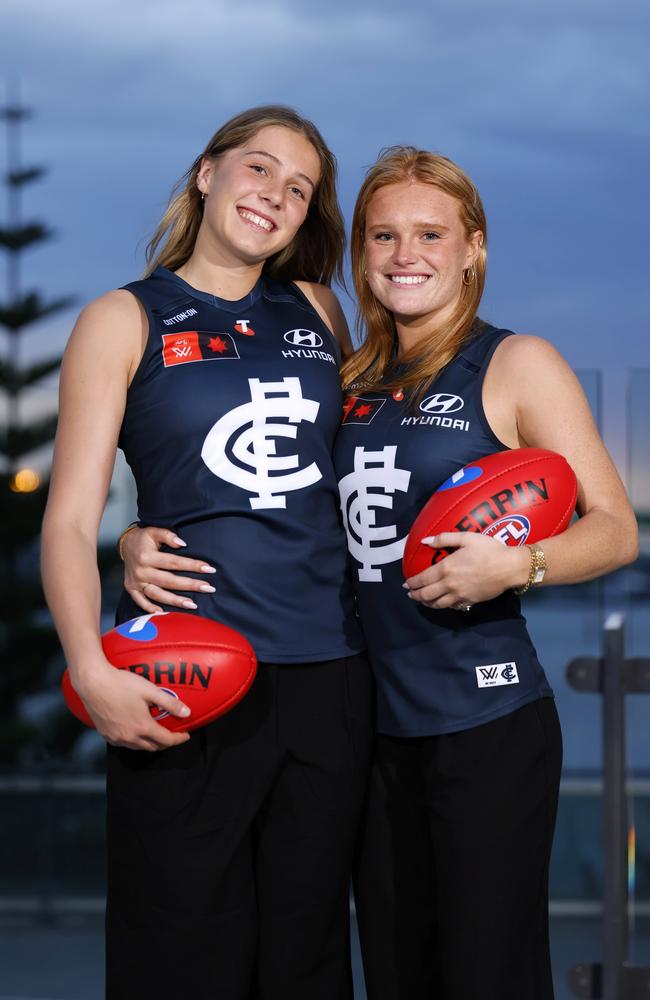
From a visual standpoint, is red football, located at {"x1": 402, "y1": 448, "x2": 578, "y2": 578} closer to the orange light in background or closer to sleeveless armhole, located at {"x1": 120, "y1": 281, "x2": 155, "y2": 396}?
sleeveless armhole, located at {"x1": 120, "y1": 281, "x2": 155, "y2": 396}

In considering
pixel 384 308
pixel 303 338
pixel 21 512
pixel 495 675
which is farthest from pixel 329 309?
pixel 21 512

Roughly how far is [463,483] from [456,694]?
29 cm

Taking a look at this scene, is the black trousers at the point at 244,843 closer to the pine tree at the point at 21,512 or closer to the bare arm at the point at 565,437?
the bare arm at the point at 565,437

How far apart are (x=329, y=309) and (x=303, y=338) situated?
20 centimetres

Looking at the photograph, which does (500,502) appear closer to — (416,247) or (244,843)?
(416,247)

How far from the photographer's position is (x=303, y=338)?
5.74 ft

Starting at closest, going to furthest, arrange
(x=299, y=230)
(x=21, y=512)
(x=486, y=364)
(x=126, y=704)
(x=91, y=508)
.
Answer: (x=126, y=704)
(x=91, y=508)
(x=486, y=364)
(x=299, y=230)
(x=21, y=512)

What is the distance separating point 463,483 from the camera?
1545mm

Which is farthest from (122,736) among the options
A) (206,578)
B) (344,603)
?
(344,603)

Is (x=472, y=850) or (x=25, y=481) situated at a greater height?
(x=25, y=481)

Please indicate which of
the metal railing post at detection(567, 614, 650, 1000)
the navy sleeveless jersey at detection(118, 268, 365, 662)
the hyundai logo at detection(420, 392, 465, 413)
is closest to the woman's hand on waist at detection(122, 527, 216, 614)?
the navy sleeveless jersey at detection(118, 268, 365, 662)

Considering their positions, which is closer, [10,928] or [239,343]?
[239,343]

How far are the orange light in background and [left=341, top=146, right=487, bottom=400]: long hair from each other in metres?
8.25

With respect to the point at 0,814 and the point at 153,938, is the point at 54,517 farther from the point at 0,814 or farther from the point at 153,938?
the point at 0,814
